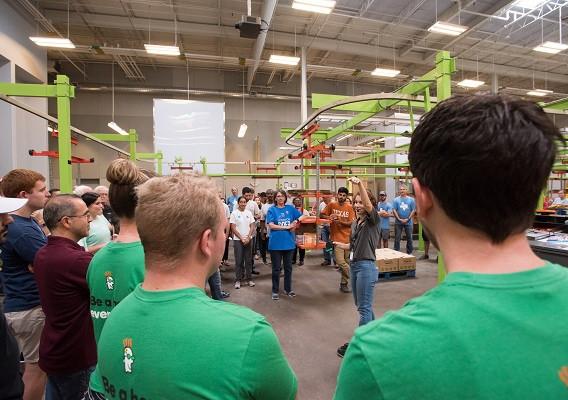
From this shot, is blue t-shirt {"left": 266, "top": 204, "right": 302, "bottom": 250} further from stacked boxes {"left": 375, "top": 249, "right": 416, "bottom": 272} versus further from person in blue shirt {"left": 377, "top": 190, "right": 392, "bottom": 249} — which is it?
person in blue shirt {"left": 377, "top": 190, "right": 392, "bottom": 249}

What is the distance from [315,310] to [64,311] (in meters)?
3.39

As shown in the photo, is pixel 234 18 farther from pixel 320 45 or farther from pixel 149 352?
pixel 149 352

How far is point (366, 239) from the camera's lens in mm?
3199

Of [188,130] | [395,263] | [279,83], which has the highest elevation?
[279,83]

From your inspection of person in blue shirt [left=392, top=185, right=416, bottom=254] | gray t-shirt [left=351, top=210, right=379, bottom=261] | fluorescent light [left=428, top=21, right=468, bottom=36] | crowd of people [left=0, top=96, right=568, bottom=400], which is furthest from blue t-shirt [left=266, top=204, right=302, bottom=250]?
fluorescent light [left=428, top=21, right=468, bottom=36]

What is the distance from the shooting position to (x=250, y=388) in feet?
2.28

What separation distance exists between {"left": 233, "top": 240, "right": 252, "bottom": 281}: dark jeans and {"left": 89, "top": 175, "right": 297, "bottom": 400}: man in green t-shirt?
15.1ft

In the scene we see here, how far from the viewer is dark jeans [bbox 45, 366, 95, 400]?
5.56ft

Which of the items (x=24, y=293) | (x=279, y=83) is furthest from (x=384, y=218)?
(x=279, y=83)

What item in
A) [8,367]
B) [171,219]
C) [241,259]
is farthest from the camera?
[241,259]

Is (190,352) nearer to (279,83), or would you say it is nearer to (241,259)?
(241,259)

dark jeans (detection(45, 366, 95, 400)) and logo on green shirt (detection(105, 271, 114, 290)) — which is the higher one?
logo on green shirt (detection(105, 271, 114, 290))

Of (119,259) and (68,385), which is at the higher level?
(119,259)

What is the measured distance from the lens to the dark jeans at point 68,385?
1695mm
